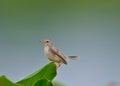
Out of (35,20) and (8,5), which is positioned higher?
(8,5)

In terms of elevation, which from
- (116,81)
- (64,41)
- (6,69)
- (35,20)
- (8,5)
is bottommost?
(116,81)

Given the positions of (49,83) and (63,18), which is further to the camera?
(63,18)

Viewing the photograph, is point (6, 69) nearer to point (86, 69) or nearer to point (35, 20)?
point (35, 20)

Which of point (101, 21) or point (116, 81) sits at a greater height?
point (101, 21)

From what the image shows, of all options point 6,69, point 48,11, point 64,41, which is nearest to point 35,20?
point 48,11

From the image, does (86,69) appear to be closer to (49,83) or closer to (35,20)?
(35,20)

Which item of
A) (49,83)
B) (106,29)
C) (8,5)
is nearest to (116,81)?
(106,29)
